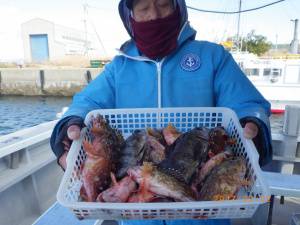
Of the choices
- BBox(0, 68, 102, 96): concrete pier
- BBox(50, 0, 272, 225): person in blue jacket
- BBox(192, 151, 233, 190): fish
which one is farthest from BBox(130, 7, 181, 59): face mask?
BBox(0, 68, 102, 96): concrete pier

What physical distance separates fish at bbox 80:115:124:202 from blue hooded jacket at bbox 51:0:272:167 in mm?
209

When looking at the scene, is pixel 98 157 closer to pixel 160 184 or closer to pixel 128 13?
pixel 160 184

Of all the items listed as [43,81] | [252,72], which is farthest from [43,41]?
[252,72]

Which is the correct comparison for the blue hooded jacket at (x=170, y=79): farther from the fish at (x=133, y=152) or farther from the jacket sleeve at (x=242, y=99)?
the fish at (x=133, y=152)

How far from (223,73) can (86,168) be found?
107 cm

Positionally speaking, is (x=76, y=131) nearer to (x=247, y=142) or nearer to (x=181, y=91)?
(x=181, y=91)

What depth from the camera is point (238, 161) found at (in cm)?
148

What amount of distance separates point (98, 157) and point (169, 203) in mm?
573

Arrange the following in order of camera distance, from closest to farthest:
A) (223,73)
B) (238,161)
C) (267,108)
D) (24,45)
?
1. (238,161)
2. (267,108)
3. (223,73)
4. (24,45)

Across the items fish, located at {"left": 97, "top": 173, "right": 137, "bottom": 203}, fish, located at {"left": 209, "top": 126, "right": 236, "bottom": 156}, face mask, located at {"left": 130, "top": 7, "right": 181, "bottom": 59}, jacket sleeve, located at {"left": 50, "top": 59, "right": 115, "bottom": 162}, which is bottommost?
fish, located at {"left": 97, "top": 173, "right": 137, "bottom": 203}

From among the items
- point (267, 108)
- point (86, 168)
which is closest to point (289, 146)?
point (267, 108)

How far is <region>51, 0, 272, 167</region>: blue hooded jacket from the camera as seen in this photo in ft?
6.31

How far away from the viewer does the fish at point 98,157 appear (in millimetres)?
1437

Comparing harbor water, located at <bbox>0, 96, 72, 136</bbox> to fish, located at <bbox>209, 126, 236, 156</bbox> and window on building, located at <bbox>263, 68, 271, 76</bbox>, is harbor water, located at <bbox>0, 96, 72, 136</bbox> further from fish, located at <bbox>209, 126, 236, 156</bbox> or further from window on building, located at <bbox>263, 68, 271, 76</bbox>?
fish, located at <bbox>209, 126, 236, 156</bbox>
